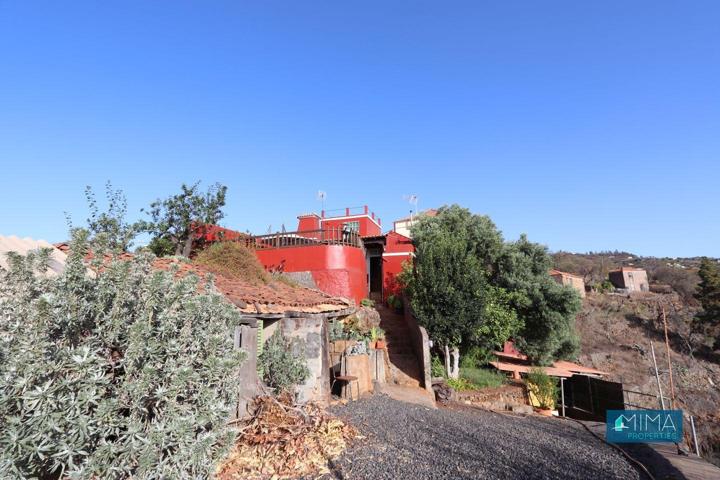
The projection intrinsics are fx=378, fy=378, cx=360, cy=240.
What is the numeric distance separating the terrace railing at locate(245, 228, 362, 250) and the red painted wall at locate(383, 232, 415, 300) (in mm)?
3346

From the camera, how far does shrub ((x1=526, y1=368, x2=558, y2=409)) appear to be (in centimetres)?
1326

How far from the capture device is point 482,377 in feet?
46.5

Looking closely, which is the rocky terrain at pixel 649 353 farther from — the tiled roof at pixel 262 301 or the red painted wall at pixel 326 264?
the tiled roof at pixel 262 301

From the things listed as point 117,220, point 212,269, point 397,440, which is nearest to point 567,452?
point 397,440

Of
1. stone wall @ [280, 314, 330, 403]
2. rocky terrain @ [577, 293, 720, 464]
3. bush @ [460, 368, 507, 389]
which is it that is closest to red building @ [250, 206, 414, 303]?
bush @ [460, 368, 507, 389]

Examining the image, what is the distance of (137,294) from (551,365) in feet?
59.0

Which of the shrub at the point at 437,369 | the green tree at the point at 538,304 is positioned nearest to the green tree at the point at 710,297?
the green tree at the point at 538,304

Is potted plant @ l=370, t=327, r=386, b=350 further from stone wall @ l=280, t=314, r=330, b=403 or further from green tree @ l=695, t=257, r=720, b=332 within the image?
green tree @ l=695, t=257, r=720, b=332

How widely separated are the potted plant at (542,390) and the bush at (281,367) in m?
9.66

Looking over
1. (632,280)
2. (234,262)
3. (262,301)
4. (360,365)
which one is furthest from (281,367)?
(632,280)

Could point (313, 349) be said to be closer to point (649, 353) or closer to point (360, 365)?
point (360, 365)

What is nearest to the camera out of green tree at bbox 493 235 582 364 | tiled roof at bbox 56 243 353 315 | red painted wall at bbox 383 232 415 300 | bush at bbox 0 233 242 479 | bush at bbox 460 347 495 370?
bush at bbox 0 233 242 479

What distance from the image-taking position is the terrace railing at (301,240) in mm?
17422

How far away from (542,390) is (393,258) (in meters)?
9.98
